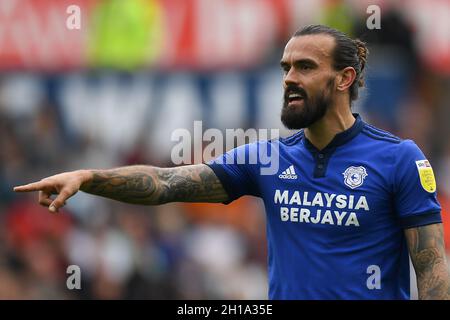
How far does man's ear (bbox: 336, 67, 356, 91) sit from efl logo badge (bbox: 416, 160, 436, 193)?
0.70 meters

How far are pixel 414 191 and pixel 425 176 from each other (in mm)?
114

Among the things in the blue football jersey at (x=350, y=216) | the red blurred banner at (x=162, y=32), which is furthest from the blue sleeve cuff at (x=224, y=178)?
the red blurred banner at (x=162, y=32)

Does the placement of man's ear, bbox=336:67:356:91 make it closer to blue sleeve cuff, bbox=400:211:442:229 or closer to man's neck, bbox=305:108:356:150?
man's neck, bbox=305:108:356:150

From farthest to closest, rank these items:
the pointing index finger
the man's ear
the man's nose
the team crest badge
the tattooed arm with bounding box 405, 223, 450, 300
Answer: the man's ear < the man's nose < the team crest badge < the tattooed arm with bounding box 405, 223, 450, 300 < the pointing index finger

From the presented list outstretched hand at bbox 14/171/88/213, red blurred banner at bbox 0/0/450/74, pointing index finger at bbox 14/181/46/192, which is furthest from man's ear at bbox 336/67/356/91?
red blurred banner at bbox 0/0/450/74

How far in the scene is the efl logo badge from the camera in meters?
5.46

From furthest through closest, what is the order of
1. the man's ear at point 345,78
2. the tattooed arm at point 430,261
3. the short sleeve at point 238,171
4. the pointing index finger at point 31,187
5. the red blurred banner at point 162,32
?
1. the red blurred banner at point 162,32
2. the short sleeve at point 238,171
3. the man's ear at point 345,78
4. the tattooed arm at point 430,261
5. the pointing index finger at point 31,187

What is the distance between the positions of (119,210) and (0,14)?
3.26 metres

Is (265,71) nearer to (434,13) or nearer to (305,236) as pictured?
(434,13)

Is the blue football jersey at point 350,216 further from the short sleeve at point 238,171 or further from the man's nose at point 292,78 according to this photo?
the man's nose at point 292,78

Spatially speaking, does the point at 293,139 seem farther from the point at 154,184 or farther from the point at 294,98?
the point at 154,184

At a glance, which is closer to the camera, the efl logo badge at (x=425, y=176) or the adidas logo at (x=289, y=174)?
the efl logo badge at (x=425, y=176)

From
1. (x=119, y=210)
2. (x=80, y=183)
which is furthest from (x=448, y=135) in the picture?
(x=80, y=183)

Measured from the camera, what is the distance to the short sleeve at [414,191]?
5.41 meters
